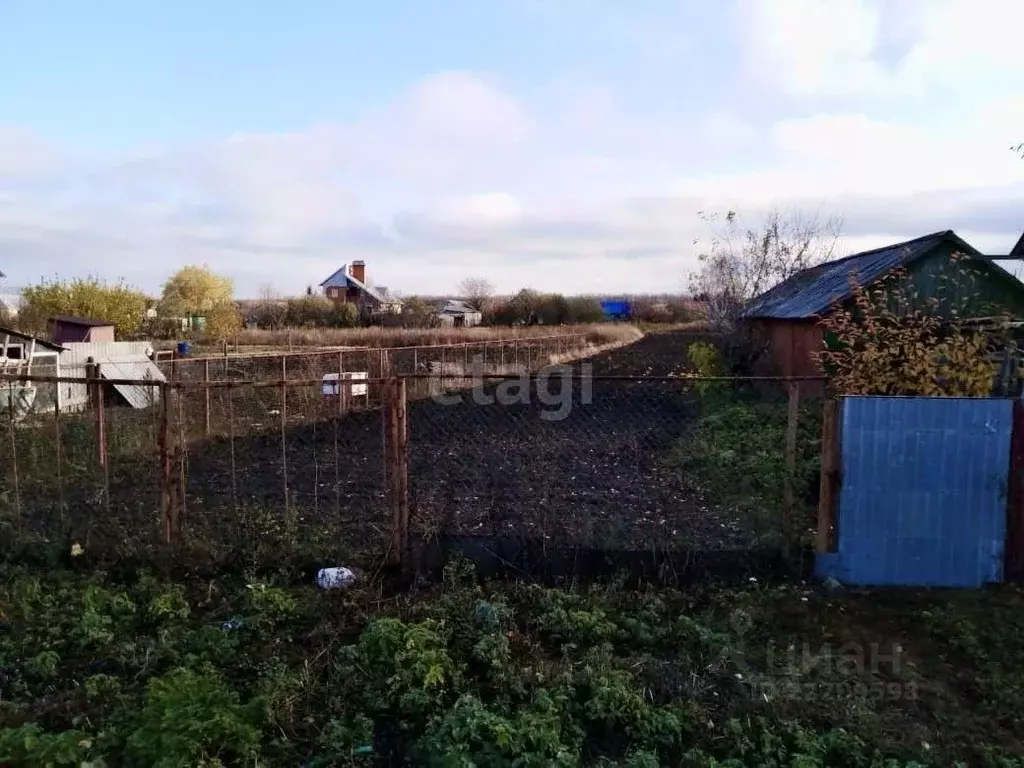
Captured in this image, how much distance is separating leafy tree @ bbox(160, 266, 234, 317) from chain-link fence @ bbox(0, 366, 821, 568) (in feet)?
101

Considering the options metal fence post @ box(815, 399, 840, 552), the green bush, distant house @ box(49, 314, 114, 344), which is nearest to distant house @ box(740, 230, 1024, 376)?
metal fence post @ box(815, 399, 840, 552)

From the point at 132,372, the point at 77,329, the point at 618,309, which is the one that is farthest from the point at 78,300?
the point at 618,309

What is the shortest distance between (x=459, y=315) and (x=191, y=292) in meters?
18.2

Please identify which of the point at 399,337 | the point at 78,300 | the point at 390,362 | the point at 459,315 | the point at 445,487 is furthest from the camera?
the point at 459,315

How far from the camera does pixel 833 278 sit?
1517 centimetres

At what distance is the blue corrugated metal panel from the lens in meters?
5.16

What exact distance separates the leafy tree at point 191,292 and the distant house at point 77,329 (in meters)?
23.1

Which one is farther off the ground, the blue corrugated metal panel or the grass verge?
the blue corrugated metal panel

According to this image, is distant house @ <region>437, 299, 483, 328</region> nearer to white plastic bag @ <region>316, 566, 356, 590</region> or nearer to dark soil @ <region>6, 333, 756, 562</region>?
dark soil @ <region>6, 333, 756, 562</region>

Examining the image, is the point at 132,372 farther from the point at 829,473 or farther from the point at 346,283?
the point at 346,283

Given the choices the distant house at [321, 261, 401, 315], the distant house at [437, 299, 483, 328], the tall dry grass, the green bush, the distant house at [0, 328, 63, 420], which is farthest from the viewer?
the distant house at [321, 261, 401, 315]

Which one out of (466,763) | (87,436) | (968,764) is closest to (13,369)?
(87,436)

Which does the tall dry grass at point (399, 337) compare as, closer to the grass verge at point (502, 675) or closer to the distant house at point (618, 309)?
the distant house at point (618, 309)

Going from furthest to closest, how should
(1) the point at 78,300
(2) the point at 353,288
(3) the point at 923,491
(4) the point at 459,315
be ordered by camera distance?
(2) the point at 353,288, (4) the point at 459,315, (1) the point at 78,300, (3) the point at 923,491
